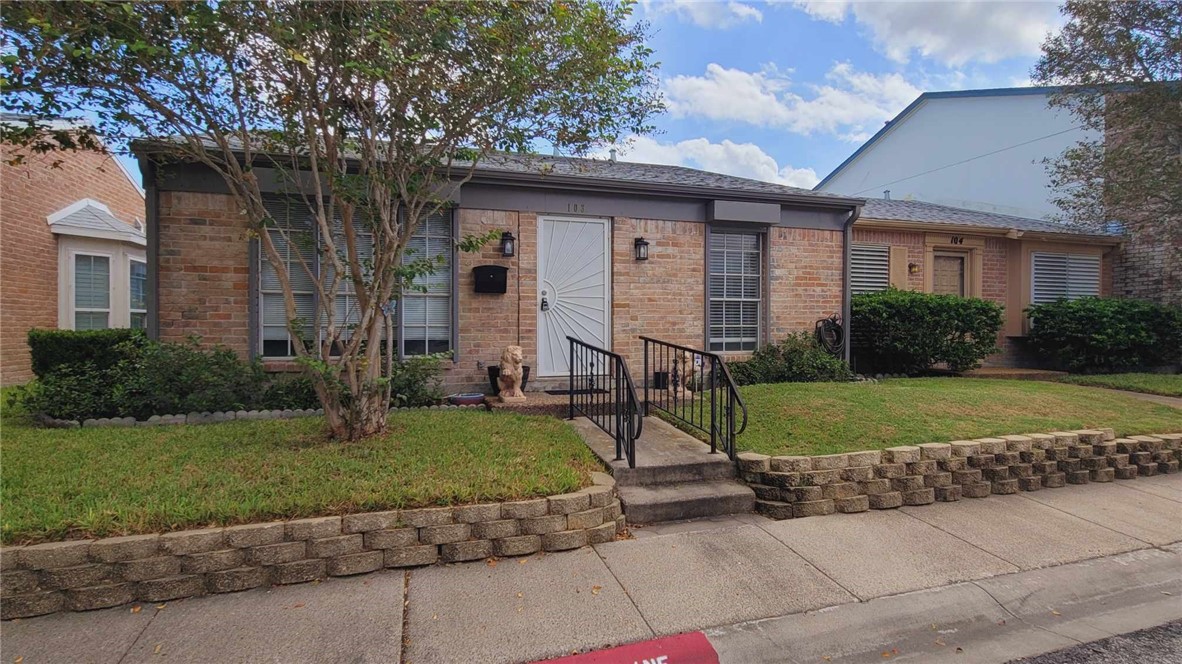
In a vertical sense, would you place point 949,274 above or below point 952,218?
below

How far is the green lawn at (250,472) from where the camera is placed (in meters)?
3.03

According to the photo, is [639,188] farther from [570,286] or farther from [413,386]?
[413,386]

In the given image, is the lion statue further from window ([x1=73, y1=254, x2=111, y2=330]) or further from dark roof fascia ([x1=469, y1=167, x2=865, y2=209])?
window ([x1=73, y1=254, x2=111, y2=330])

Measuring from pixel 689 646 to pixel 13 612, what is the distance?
10.6ft

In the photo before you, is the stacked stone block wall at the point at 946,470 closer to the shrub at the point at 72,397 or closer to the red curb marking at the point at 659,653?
the red curb marking at the point at 659,653

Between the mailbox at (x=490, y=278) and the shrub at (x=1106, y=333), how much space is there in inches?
393

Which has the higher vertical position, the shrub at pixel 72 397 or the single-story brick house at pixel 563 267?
the single-story brick house at pixel 563 267

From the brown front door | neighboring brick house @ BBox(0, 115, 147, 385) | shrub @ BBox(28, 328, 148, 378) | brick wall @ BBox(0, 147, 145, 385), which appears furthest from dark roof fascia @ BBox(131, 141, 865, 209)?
neighboring brick house @ BBox(0, 115, 147, 385)

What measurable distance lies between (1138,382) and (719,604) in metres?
9.72

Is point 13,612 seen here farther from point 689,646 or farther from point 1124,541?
point 1124,541

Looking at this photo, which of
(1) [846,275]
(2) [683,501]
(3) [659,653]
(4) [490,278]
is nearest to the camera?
(3) [659,653]

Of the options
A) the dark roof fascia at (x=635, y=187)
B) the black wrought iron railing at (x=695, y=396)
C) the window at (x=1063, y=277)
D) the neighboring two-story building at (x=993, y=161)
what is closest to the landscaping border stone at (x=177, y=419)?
the dark roof fascia at (x=635, y=187)

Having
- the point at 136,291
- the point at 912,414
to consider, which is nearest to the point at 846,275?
the point at 912,414

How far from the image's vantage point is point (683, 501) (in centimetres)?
393
